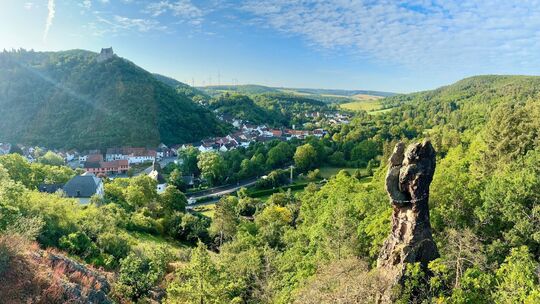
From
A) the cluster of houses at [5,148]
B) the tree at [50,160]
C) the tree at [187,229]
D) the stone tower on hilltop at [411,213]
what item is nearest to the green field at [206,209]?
the tree at [187,229]

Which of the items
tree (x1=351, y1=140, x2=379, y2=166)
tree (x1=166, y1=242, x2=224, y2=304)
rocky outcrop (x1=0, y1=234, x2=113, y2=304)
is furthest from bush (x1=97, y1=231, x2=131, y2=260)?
tree (x1=351, y1=140, x2=379, y2=166)

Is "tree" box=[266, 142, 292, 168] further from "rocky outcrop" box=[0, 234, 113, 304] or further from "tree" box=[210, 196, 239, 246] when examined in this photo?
"rocky outcrop" box=[0, 234, 113, 304]

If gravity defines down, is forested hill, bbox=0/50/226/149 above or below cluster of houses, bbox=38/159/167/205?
above

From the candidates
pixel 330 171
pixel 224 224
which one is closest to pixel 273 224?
pixel 224 224

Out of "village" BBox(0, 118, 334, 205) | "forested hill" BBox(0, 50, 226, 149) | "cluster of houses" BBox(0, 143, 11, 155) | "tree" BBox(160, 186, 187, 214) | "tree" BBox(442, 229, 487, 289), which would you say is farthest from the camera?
"forested hill" BBox(0, 50, 226, 149)

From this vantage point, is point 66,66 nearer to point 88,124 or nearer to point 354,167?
point 88,124

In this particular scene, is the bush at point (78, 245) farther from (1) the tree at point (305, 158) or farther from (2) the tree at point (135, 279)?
(1) the tree at point (305, 158)

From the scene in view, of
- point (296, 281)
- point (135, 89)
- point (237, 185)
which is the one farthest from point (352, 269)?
point (135, 89)
